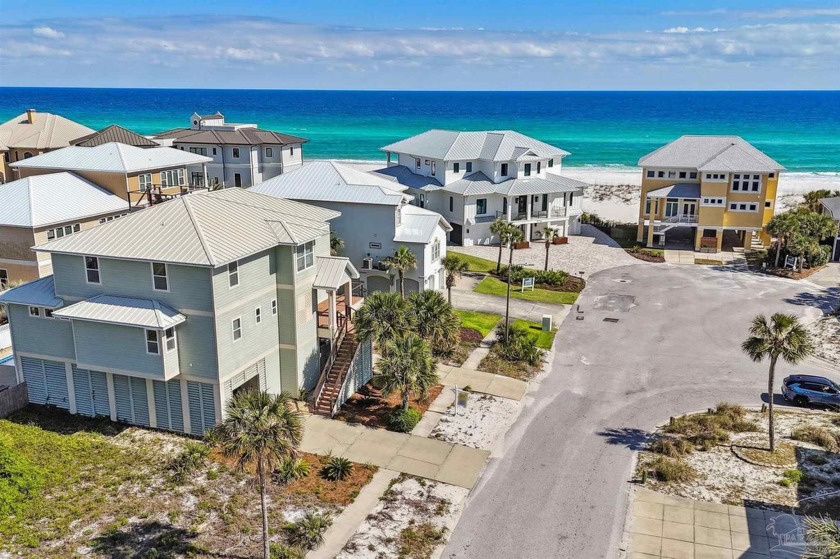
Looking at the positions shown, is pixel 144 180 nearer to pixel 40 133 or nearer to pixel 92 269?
pixel 40 133

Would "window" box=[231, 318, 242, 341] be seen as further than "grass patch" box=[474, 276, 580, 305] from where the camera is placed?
No

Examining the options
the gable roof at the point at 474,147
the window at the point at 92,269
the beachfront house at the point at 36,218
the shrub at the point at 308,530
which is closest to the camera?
the shrub at the point at 308,530

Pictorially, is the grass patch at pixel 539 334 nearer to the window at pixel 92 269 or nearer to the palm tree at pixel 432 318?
the palm tree at pixel 432 318

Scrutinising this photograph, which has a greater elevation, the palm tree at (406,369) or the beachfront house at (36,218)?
the beachfront house at (36,218)

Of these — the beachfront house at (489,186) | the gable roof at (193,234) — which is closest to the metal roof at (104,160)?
the gable roof at (193,234)

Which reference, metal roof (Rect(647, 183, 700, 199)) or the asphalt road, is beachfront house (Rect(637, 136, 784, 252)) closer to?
metal roof (Rect(647, 183, 700, 199))

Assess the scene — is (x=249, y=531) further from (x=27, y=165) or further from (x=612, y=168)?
(x=612, y=168)

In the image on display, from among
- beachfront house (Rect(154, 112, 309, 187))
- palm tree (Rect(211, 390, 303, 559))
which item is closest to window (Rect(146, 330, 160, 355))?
palm tree (Rect(211, 390, 303, 559))
